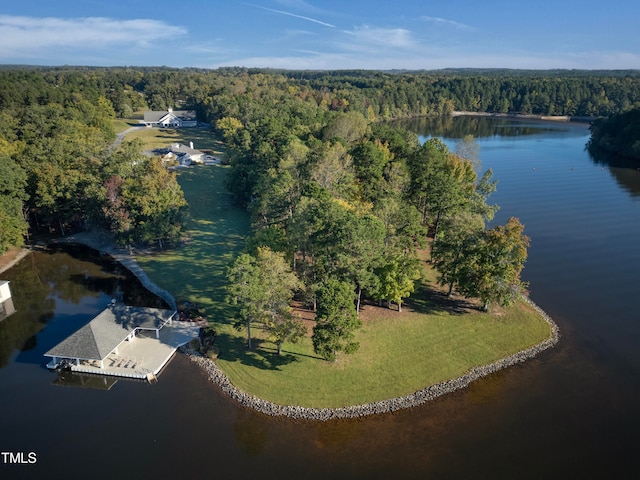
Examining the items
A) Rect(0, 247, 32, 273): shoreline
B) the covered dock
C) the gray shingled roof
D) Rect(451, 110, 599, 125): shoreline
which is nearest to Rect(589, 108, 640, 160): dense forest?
Rect(451, 110, 599, 125): shoreline

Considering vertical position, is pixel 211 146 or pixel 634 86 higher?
pixel 634 86

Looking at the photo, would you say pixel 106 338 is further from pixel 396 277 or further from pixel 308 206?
pixel 396 277

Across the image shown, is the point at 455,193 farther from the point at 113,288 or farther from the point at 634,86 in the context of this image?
the point at 634,86

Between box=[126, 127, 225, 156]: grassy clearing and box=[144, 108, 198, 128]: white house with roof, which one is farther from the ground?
box=[144, 108, 198, 128]: white house with roof

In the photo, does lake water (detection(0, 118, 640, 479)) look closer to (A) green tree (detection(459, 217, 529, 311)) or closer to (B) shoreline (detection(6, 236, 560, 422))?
(B) shoreline (detection(6, 236, 560, 422))

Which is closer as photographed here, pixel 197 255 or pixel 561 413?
pixel 561 413

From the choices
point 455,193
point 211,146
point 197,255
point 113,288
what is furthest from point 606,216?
point 211,146
